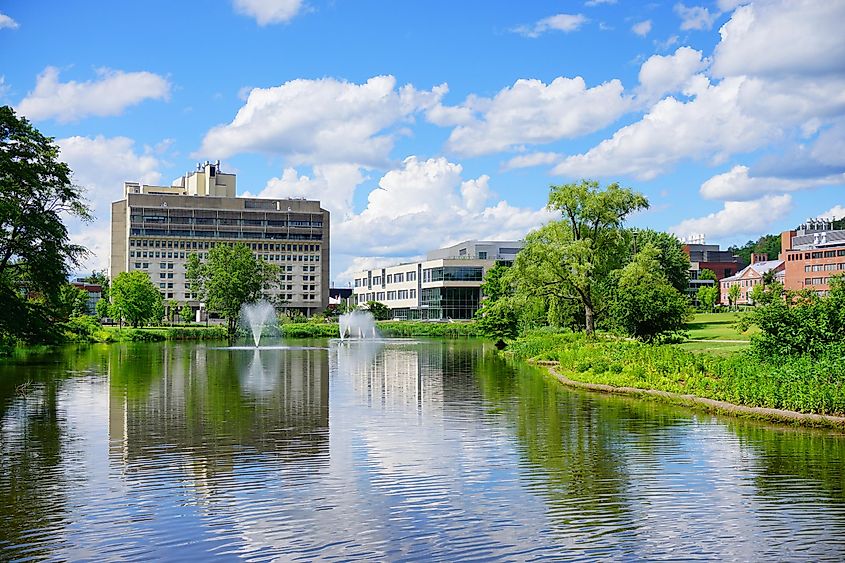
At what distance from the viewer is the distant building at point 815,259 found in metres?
123

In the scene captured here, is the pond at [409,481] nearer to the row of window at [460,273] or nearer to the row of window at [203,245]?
the row of window at [460,273]

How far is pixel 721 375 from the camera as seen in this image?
24.0 meters

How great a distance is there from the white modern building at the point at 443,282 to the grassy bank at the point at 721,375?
8503 centimetres

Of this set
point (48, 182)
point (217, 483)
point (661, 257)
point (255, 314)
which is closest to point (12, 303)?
point (48, 182)

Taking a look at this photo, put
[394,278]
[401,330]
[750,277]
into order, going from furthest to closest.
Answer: [394,278], [750,277], [401,330]

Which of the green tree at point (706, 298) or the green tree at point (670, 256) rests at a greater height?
the green tree at point (670, 256)

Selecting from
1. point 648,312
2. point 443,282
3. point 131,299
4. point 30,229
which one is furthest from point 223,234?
point 648,312

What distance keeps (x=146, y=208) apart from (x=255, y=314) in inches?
2458

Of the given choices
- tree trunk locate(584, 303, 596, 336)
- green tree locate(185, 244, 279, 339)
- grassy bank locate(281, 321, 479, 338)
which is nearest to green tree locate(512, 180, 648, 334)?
tree trunk locate(584, 303, 596, 336)

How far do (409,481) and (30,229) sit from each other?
3752cm

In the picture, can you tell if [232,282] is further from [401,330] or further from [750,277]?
[750,277]

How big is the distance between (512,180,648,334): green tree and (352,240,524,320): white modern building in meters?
61.5

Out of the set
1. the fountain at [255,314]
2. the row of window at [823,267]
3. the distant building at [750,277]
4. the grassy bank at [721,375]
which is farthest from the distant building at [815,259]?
the grassy bank at [721,375]

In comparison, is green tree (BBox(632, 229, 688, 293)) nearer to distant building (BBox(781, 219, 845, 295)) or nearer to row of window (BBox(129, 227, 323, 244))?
distant building (BBox(781, 219, 845, 295))
